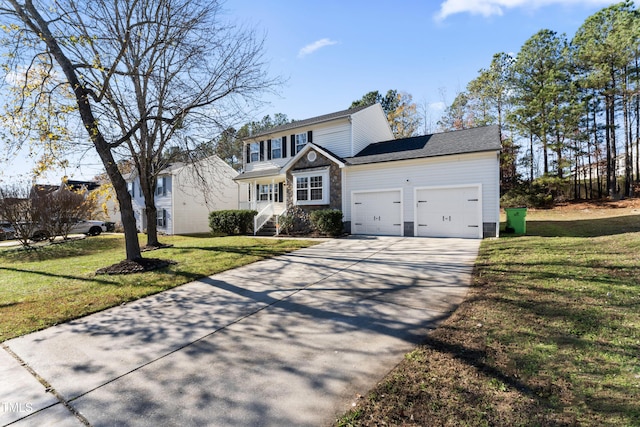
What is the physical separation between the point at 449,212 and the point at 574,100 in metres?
19.0

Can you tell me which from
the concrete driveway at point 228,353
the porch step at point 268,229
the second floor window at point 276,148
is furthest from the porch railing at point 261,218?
the concrete driveway at point 228,353

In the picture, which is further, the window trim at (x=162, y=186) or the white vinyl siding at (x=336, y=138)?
the window trim at (x=162, y=186)

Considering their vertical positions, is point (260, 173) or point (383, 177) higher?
point (260, 173)

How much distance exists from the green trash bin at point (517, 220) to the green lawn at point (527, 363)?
24.7 ft

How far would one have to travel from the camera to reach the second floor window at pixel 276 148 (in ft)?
63.9

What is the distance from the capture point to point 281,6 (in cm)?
984

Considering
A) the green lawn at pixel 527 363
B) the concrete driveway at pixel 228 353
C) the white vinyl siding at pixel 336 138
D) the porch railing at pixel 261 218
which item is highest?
the white vinyl siding at pixel 336 138

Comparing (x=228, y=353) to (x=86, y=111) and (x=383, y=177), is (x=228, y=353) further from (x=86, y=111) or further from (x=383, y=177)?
(x=383, y=177)

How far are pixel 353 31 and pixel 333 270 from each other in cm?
947

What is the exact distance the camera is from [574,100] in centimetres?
2258

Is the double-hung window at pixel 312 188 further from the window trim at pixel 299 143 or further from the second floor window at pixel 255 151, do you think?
the second floor window at pixel 255 151

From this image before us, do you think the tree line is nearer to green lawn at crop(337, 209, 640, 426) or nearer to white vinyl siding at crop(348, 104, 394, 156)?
white vinyl siding at crop(348, 104, 394, 156)

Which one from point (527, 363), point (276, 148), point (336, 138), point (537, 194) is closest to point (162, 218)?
point (276, 148)

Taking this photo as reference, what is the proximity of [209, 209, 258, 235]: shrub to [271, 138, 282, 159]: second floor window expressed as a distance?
4.29 meters
